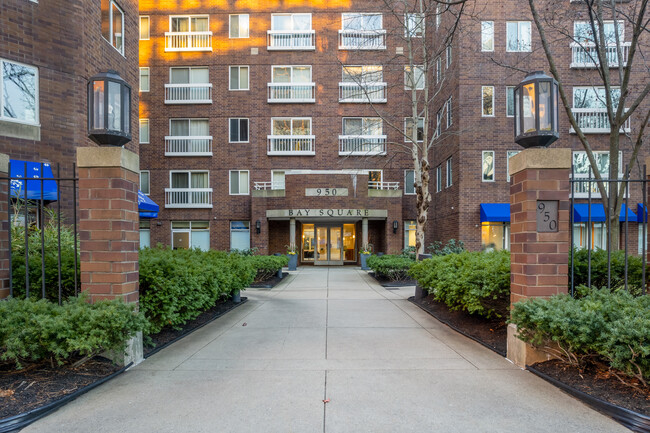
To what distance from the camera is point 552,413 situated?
120 inches

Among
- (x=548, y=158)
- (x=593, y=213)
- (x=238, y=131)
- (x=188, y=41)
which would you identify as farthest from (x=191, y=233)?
(x=548, y=158)

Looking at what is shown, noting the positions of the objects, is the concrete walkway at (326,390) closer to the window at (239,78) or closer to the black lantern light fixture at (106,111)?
the black lantern light fixture at (106,111)

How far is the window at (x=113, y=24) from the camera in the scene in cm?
1212

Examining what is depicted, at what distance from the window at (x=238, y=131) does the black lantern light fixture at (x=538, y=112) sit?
18735 mm

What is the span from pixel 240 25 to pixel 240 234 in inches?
471

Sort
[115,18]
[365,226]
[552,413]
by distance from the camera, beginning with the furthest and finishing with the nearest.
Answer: [365,226]
[115,18]
[552,413]

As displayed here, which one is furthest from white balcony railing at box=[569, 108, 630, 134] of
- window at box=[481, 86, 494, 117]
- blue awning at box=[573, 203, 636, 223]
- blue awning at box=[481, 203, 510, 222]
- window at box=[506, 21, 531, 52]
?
Answer: blue awning at box=[481, 203, 510, 222]

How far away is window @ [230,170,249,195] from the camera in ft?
70.5

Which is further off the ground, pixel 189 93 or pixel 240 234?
pixel 189 93

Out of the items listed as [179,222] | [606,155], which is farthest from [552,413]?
[179,222]

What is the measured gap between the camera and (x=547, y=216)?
4105mm

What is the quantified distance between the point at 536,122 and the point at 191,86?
20957 mm

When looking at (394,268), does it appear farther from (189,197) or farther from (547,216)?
(189,197)

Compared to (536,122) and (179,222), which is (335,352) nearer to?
(536,122)
